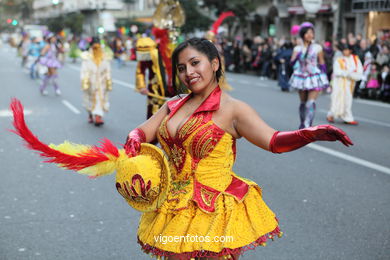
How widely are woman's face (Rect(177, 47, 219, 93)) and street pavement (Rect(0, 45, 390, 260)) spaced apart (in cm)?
203

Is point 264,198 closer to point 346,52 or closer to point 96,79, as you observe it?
point 96,79

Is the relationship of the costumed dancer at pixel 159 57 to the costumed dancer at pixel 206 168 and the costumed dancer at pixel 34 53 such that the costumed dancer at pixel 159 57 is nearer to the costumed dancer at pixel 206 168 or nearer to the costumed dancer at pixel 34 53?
the costumed dancer at pixel 206 168

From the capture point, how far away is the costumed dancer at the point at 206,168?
9.28 ft

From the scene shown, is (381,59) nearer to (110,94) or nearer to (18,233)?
(110,94)

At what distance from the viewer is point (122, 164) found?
2764mm

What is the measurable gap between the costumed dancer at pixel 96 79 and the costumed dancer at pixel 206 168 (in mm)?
8273

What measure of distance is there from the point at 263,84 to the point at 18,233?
1634 centimetres

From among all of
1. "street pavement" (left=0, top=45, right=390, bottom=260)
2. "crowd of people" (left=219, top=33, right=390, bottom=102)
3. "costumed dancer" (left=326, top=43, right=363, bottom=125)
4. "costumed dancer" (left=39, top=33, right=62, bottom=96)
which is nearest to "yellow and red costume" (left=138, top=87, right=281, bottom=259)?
"street pavement" (left=0, top=45, right=390, bottom=260)

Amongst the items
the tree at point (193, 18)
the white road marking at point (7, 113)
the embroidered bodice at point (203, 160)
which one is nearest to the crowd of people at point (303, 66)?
the white road marking at point (7, 113)

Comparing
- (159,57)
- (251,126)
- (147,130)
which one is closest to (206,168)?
(251,126)

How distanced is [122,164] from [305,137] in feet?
2.76

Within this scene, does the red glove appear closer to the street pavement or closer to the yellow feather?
the yellow feather

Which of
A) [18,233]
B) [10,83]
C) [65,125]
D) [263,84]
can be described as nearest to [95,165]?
[18,233]

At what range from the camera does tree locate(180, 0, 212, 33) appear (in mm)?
37094
